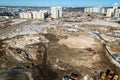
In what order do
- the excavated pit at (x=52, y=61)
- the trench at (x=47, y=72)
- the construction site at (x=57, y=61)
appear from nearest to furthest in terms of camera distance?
the trench at (x=47, y=72) < the construction site at (x=57, y=61) < the excavated pit at (x=52, y=61)

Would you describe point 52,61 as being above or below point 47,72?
above

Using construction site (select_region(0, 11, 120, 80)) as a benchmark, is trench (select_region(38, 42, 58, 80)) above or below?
below

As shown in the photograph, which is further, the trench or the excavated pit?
the excavated pit

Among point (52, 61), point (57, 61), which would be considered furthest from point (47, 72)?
point (57, 61)

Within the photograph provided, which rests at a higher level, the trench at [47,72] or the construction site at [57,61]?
the construction site at [57,61]

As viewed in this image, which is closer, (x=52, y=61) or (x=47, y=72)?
(x=47, y=72)

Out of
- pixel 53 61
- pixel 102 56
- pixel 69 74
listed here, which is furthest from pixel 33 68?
pixel 102 56

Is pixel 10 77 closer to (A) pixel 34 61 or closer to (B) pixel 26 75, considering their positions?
(B) pixel 26 75

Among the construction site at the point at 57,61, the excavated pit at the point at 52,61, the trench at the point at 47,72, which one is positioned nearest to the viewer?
the trench at the point at 47,72

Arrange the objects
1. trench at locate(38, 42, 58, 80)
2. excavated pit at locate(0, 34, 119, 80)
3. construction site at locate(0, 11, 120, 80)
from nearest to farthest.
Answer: trench at locate(38, 42, 58, 80) → construction site at locate(0, 11, 120, 80) → excavated pit at locate(0, 34, 119, 80)

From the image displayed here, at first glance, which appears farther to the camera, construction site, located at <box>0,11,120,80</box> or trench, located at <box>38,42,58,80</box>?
construction site, located at <box>0,11,120,80</box>

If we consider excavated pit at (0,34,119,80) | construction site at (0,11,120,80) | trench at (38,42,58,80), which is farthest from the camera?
excavated pit at (0,34,119,80)

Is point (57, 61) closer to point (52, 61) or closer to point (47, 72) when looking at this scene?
point (52, 61)

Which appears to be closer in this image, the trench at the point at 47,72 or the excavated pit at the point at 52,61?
the trench at the point at 47,72
